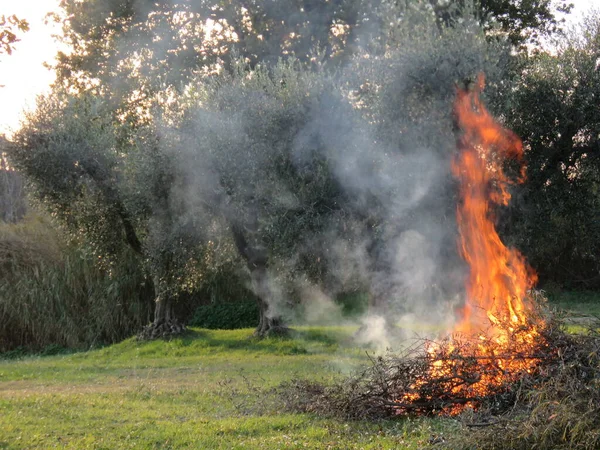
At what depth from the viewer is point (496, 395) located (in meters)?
8.03

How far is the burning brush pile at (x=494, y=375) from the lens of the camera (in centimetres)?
659

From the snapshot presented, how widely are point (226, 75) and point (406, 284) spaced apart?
6.16 metres

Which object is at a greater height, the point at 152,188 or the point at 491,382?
the point at 152,188

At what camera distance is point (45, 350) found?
21.3 meters

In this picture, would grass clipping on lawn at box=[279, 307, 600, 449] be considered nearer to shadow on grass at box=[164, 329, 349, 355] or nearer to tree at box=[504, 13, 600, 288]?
tree at box=[504, 13, 600, 288]

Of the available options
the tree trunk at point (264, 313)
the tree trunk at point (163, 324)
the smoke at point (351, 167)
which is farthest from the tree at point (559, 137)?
the tree trunk at point (163, 324)

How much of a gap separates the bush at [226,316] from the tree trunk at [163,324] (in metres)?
2.80

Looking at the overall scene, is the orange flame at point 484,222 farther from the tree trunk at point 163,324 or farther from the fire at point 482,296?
the tree trunk at point 163,324

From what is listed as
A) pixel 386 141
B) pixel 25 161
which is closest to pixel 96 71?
pixel 25 161

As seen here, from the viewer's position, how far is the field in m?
7.84

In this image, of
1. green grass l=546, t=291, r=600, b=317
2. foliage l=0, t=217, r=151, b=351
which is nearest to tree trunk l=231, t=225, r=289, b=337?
foliage l=0, t=217, r=151, b=351

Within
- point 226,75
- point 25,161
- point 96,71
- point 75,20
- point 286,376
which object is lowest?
point 286,376

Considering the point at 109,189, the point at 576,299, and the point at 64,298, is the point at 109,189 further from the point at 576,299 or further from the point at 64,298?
the point at 576,299

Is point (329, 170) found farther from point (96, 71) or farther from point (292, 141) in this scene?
point (96, 71)
